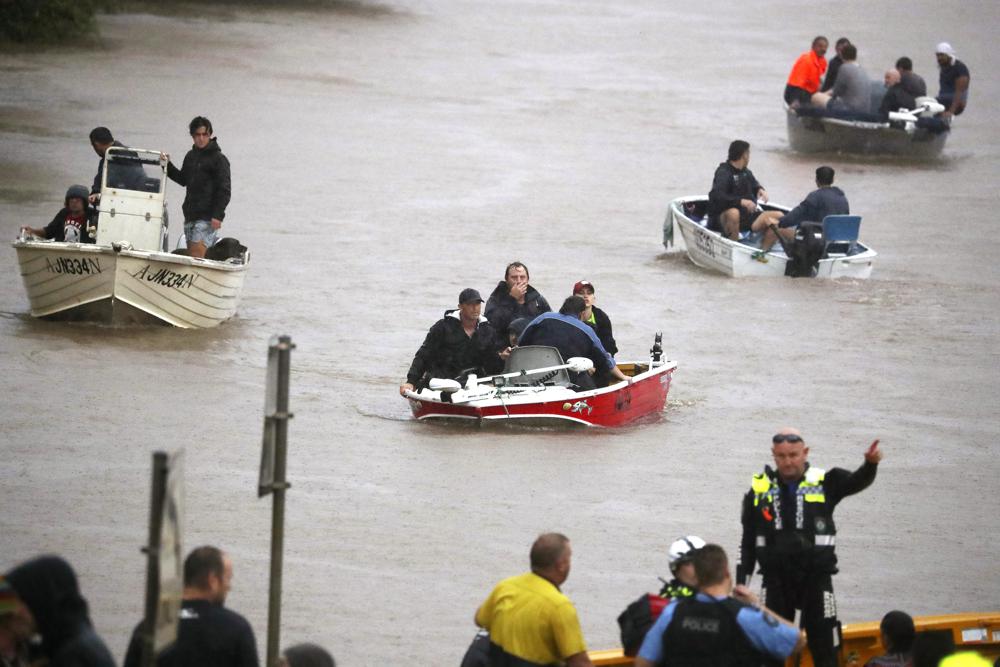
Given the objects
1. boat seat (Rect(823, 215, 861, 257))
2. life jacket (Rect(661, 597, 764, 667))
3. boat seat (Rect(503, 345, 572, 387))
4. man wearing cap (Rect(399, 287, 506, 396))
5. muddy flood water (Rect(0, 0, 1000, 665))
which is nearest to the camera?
life jacket (Rect(661, 597, 764, 667))

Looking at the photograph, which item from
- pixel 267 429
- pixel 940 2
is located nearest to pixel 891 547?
pixel 267 429

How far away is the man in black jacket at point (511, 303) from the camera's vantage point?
609 inches

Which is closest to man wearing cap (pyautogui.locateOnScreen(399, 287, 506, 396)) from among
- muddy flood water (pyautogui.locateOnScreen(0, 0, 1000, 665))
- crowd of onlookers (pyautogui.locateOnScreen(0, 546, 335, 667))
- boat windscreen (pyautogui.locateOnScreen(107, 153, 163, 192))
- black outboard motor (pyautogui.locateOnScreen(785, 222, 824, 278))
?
muddy flood water (pyautogui.locateOnScreen(0, 0, 1000, 665))

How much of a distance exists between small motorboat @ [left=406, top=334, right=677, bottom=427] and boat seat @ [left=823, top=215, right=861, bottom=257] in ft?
26.8

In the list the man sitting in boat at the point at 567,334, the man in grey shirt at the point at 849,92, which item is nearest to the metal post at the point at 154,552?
the man sitting in boat at the point at 567,334

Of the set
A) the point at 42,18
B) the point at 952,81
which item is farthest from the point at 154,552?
the point at 42,18

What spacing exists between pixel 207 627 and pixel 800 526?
3542 millimetres

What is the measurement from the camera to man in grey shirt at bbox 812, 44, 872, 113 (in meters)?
32.5

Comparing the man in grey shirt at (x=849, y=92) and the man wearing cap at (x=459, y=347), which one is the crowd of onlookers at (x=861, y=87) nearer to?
the man in grey shirt at (x=849, y=92)

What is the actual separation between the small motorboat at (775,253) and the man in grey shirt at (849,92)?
939 cm

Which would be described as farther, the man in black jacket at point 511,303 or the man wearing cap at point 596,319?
the man in black jacket at point 511,303

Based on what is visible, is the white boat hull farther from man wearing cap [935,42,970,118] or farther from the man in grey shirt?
man wearing cap [935,42,970,118]

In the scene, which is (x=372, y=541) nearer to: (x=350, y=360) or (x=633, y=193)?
(x=350, y=360)

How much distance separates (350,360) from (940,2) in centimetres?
4817
